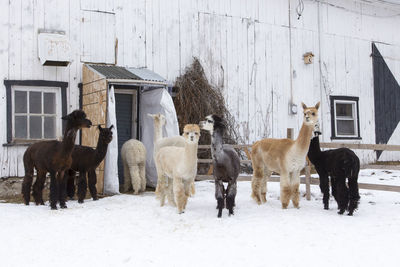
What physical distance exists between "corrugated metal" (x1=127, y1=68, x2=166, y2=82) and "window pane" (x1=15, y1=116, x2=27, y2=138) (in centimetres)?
262

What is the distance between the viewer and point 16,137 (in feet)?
33.1

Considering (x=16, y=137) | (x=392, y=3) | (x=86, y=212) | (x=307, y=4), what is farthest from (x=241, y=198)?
(x=392, y=3)

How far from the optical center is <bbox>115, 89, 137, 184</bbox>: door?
11.6 meters

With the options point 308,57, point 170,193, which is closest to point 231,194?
point 170,193

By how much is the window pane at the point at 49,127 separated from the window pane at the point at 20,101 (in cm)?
53

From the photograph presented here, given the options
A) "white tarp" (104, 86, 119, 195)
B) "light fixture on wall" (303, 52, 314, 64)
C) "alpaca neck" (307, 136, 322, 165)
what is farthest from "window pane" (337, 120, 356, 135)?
"white tarp" (104, 86, 119, 195)

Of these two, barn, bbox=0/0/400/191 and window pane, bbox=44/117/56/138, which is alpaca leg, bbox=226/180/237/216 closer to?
barn, bbox=0/0/400/191

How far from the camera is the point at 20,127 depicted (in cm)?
1018

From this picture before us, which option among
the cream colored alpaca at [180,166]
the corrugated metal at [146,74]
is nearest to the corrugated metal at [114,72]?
the corrugated metal at [146,74]

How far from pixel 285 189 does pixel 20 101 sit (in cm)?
612

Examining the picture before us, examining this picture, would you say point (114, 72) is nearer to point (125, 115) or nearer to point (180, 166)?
point (125, 115)

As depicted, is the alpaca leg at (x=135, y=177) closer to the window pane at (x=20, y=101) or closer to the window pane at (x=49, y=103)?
the window pane at (x=49, y=103)

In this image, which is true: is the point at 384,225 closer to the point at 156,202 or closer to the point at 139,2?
the point at 156,202

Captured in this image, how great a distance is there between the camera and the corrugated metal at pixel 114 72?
32.4 feet
